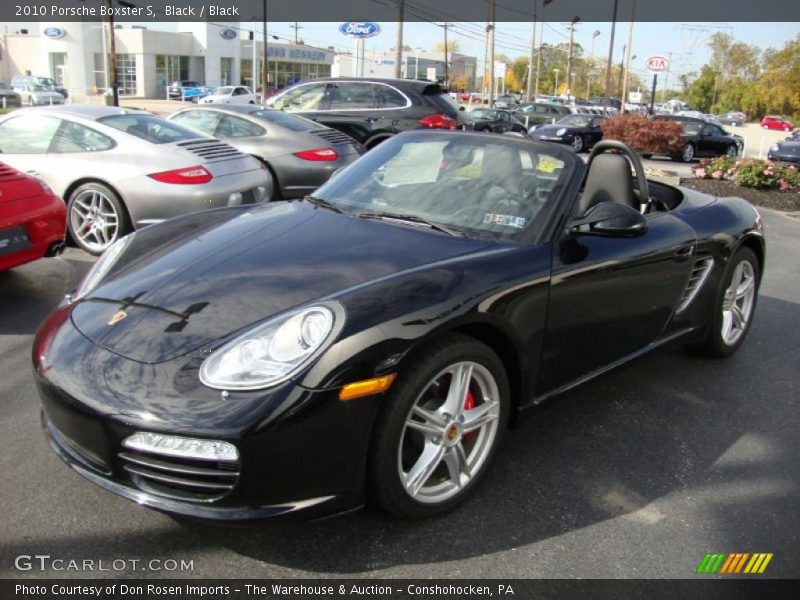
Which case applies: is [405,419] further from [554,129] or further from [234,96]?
[234,96]

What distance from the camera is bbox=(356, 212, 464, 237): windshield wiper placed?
299 centimetres

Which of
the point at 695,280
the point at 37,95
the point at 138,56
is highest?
the point at 138,56

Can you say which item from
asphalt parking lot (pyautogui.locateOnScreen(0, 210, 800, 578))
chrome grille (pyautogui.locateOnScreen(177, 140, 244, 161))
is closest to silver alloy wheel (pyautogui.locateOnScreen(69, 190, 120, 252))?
chrome grille (pyautogui.locateOnScreen(177, 140, 244, 161))

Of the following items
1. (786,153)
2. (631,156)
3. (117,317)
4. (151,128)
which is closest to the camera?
(117,317)

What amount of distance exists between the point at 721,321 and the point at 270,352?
3.07 meters

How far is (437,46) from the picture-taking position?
144 m

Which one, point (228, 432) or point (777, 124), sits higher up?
point (777, 124)

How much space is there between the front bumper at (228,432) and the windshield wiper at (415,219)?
1053 mm

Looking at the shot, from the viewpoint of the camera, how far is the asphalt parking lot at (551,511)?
2307 millimetres

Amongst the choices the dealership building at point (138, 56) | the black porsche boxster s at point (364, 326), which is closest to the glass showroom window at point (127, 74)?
the dealership building at point (138, 56)

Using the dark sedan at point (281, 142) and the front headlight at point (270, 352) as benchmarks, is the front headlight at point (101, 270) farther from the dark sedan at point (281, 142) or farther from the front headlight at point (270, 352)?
the dark sedan at point (281, 142)

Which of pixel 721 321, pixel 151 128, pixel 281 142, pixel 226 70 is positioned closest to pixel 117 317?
pixel 721 321

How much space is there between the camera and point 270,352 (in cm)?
219

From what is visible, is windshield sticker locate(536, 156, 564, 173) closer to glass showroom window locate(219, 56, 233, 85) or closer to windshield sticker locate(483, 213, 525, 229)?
windshield sticker locate(483, 213, 525, 229)
